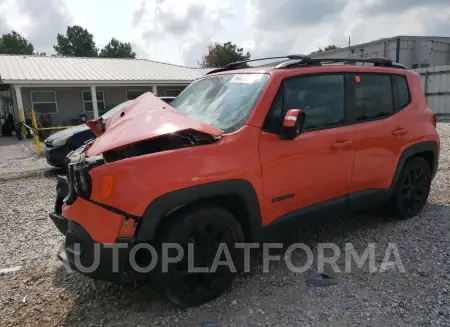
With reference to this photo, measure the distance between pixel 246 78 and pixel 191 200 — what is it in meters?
1.36

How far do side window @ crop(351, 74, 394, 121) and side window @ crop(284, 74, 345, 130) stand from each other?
227 mm

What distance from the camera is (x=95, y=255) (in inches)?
97.3

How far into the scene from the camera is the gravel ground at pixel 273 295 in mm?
2648

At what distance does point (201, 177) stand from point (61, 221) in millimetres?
1304

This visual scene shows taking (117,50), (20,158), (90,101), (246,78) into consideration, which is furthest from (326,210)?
(117,50)

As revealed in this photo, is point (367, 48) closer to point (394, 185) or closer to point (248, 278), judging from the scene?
point (394, 185)

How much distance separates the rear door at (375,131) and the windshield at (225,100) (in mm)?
1133

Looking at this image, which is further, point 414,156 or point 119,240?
point 414,156

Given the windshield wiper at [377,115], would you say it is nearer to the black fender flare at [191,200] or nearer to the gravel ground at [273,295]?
the gravel ground at [273,295]

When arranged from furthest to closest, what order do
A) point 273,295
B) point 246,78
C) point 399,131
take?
point 399,131 → point 246,78 → point 273,295

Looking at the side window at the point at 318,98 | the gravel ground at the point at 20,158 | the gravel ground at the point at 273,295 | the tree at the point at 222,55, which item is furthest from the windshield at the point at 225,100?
the tree at the point at 222,55

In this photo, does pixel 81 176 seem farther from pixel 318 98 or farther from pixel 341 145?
pixel 341 145

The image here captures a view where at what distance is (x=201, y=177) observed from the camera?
2605 millimetres

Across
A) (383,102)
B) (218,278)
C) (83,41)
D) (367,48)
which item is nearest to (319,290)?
(218,278)
